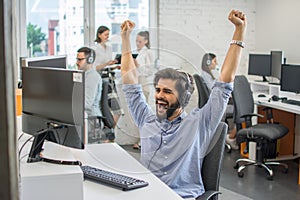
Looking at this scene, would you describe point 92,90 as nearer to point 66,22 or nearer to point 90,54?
point 90,54

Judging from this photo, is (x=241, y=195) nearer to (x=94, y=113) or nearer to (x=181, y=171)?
(x=181, y=171)

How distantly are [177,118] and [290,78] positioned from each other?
3414 mm

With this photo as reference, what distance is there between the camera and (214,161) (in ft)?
6.41

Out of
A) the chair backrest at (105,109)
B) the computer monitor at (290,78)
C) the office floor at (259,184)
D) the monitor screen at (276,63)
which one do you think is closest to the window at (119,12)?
the monitor screen at (276,63)

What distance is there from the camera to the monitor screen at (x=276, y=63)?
534cm

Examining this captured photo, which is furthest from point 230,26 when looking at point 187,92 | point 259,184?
point 187,92

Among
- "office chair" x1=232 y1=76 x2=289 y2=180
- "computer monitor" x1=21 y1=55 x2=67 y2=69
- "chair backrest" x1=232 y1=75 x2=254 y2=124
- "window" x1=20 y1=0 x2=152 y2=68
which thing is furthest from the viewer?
"window" x1=20 y1=0 x2=152 y2=68

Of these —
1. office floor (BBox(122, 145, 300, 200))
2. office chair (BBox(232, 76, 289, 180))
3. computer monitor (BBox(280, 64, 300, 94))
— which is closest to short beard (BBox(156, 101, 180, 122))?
office floor (BBox(122, 145, 300, 200))

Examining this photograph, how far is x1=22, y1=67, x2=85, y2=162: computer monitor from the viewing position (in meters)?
1.75

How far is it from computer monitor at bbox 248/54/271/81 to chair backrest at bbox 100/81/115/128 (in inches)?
168

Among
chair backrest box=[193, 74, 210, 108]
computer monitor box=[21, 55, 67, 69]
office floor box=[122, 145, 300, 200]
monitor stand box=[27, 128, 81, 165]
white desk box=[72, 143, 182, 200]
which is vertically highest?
computer monitor box=[21, 55, 67, 69]

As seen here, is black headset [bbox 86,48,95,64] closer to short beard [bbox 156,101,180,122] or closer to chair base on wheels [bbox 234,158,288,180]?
short beard [bbox 156,101,180,122]

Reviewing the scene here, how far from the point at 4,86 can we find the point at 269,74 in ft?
18.7

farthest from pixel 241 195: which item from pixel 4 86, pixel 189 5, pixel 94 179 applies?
pixel 4 86
